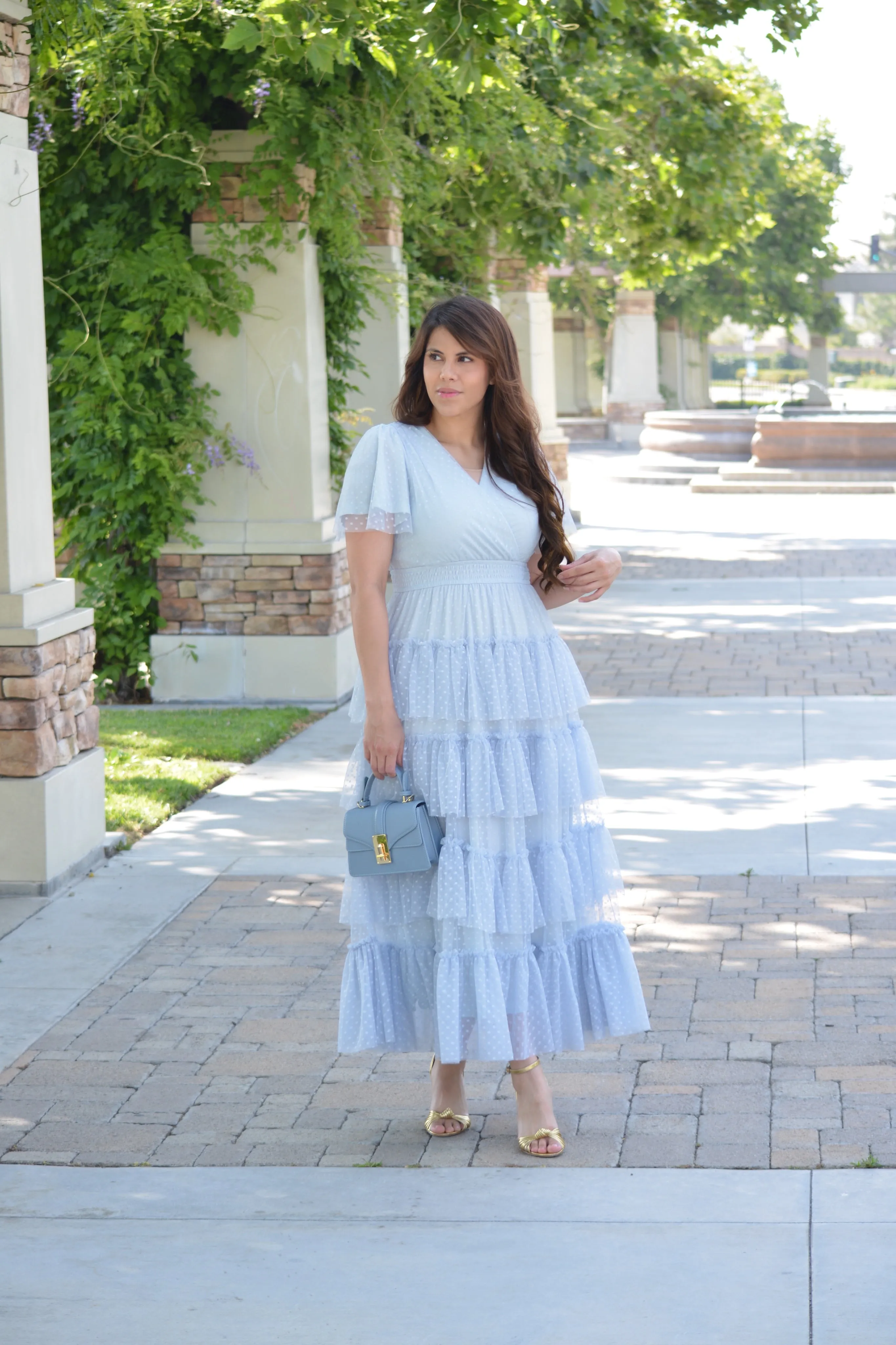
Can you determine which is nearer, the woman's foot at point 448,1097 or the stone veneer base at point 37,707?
the woman's foot at point 448,1097

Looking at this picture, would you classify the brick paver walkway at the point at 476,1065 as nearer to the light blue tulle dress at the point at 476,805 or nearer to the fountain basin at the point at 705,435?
the light blue tulle dress at the point at 476,805

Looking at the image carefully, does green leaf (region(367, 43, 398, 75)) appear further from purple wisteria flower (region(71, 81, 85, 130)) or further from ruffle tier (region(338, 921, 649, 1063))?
ruffle tier (region(338, 921, 649, 1063))

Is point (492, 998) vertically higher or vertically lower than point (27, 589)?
lower

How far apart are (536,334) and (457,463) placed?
14.6m

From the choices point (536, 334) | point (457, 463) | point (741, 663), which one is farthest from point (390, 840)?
point (536, 334)

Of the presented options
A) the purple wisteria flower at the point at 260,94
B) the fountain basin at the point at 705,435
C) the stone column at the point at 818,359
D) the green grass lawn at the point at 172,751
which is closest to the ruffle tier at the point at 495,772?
the green grass lawn at the point at 172,751

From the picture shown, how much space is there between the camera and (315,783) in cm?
773

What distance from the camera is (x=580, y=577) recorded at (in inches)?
153

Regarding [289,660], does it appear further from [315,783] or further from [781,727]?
[781,727]

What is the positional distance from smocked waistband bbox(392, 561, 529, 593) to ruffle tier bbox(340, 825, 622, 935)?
1.84 feet

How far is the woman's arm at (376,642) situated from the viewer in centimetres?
375

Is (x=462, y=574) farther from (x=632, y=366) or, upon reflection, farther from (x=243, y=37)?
(x=632, y=366)

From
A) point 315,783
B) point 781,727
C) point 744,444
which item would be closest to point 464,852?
point 315,783

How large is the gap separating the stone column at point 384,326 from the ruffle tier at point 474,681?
6.86 metres
